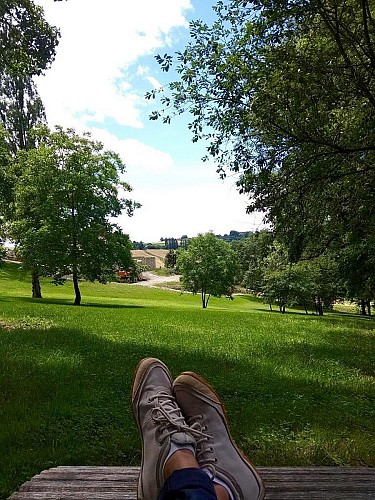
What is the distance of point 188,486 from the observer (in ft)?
4.84

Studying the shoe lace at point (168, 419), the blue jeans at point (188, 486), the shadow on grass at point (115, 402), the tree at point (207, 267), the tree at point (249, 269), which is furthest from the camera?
the tree at point (249, 269)

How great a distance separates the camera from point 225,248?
1465 inches

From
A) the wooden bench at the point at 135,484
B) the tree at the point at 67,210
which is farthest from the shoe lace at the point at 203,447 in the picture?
the tree at the point at 67,210

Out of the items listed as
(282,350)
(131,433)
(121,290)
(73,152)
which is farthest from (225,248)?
(131,433)

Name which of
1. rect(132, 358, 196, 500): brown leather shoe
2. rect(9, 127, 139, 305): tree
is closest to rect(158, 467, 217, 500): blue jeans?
rect(132, 358, 196, 500): brown leather shoe

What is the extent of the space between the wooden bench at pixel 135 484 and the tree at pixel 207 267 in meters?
32.6

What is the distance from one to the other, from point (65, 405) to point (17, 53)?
25.8ft

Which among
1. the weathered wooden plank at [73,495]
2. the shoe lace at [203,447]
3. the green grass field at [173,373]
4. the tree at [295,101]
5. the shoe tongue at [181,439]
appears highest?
the tree at [295,101]

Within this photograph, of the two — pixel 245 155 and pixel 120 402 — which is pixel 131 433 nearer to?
pixel 120 402

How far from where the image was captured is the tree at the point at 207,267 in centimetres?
3534

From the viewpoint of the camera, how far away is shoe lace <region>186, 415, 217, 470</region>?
1.74 metres

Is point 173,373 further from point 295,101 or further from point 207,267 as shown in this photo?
point 207,267

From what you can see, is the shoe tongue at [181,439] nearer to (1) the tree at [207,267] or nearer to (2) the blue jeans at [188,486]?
(2) the blue jeans at [188,486]

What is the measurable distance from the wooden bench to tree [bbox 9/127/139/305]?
1953 cm
